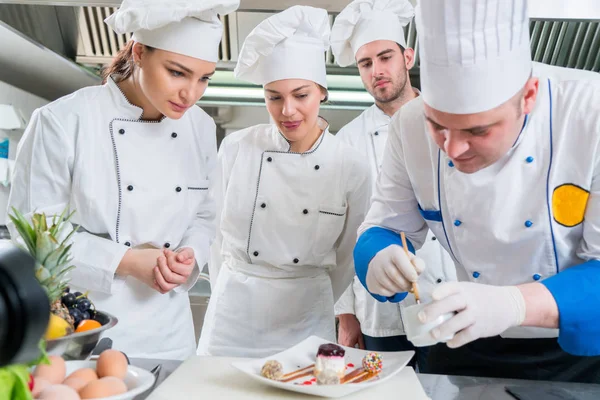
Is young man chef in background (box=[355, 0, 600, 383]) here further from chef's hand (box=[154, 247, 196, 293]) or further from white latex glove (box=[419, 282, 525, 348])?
chef's hand (box=[154, 247, 196, 293])

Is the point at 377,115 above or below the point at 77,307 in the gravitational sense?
above

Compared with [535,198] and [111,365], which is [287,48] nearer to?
[535,198]

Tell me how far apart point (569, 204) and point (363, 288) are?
1.18 metres

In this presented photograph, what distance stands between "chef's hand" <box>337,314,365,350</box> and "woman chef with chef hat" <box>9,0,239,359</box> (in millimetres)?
825

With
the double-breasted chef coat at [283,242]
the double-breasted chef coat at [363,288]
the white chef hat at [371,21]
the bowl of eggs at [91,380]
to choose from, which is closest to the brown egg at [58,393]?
the bowl of eggs at [91,380]

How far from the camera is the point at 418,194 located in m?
1.63

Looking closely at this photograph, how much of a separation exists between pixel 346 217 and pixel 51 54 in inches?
71.2

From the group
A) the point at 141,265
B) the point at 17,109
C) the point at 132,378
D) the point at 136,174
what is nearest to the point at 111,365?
the point at 132,378

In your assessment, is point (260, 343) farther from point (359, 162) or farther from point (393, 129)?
point (393, 129)

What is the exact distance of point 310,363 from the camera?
137cm

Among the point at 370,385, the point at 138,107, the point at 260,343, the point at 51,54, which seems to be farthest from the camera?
the point at 51,54

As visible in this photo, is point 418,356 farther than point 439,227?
Yes

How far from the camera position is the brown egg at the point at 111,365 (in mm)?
956

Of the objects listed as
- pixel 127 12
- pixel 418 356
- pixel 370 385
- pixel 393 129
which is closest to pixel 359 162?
pixel 393 129
